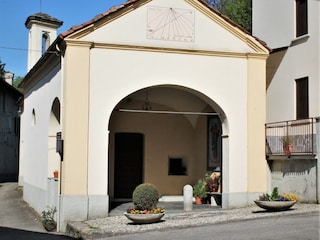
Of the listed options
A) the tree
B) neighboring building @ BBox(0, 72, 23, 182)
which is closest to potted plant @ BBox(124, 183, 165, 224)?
the tree

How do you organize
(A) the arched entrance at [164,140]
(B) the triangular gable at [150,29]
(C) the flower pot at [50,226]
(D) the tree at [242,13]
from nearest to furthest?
(B) the triangular gable at [150,29]
(C) the flower pot at [50,226]
(A) the arched entrance at [164,140]
(D) the tree at [242,13]

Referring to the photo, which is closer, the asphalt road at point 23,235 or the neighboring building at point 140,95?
the asphalt road at point 23,235

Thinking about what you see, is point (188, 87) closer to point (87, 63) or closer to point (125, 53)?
point (125, 53)

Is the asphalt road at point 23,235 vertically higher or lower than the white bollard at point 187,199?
lower

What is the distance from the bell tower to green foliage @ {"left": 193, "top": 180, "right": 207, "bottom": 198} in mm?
11742

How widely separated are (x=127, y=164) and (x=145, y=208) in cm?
594

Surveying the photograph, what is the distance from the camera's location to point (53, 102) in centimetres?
1672

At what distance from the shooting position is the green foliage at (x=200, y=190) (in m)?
17.3

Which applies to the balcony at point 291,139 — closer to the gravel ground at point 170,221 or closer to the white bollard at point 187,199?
the gravel ground at point 170,221

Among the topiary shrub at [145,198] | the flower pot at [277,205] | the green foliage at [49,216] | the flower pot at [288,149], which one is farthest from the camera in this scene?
the flower pot at [288,149]

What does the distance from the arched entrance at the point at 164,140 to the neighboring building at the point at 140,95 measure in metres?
0.04

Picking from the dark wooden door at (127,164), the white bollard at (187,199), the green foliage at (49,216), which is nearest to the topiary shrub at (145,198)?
the white bollard at (187,199)

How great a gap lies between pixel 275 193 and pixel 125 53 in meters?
5.67

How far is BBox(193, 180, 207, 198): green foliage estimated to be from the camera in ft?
56.6
